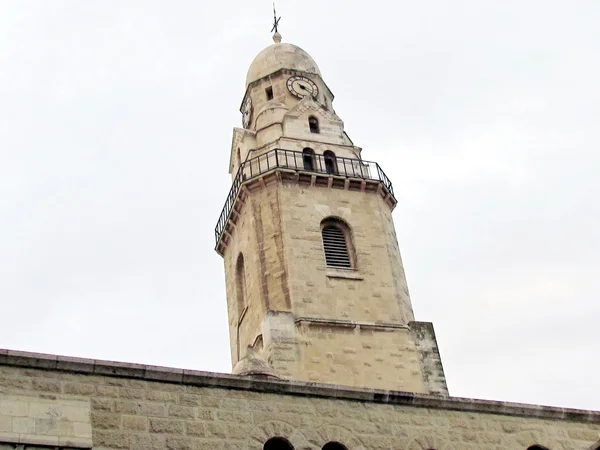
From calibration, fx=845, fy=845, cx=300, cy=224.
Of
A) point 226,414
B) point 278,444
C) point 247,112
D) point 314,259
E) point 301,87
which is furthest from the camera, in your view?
point 247,112

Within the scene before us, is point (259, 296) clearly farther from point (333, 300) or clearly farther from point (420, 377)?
point (420, 377)

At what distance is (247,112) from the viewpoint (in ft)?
104

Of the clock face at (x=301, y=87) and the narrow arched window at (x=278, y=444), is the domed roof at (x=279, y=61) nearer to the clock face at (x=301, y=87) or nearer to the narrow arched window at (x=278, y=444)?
the clock face at (x=301, y=87)

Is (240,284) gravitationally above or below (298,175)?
below

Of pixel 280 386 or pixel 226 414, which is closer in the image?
pixel 226 414

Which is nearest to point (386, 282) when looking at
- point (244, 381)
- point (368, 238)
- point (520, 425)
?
point (368, 238)

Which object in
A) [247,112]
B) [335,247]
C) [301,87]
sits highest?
[301,87]

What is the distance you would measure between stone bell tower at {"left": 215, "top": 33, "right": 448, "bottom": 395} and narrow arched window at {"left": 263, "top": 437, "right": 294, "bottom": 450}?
300 inches

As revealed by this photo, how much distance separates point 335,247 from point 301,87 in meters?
8.29

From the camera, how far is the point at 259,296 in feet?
79.4

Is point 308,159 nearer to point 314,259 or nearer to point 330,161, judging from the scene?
point 330,161

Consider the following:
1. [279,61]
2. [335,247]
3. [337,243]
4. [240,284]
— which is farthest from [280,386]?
[279,61]

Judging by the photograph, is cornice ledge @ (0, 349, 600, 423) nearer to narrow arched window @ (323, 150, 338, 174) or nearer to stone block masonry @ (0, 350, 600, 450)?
stone block masonry @ (0, 350, 600, 450)

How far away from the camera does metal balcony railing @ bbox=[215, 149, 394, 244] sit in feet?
88.5
